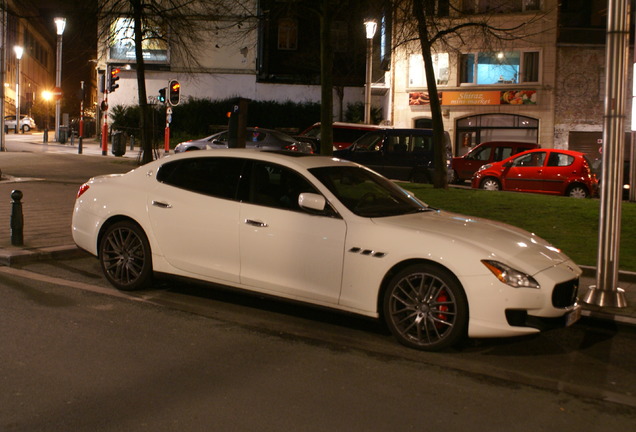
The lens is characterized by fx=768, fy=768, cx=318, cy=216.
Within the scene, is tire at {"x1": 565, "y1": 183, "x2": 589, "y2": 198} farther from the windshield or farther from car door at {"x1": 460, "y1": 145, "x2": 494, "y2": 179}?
the windshield

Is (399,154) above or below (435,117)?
below

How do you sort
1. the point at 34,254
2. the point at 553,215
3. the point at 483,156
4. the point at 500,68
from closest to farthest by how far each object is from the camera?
the point at 34,254, the point at 553,215, the point at 483,156, the point at 500,68

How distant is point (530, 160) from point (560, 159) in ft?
2.80

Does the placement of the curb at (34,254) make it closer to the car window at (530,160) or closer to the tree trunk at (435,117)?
the tree trunk at (435,117)

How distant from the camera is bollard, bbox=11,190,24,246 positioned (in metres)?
9.70

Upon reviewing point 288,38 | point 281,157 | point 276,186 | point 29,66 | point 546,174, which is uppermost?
point 29,66

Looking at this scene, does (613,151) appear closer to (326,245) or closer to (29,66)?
(326,245)

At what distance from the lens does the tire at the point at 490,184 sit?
2261 centimetres

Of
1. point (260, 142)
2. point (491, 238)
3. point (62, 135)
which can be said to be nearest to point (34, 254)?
point (491, 238)

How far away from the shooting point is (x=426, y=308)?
627cm

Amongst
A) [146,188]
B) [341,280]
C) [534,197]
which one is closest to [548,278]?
[341,280]

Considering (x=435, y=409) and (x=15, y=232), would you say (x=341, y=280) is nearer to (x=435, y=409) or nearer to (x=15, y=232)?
(x=435, y=409)

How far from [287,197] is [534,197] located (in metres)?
10.4

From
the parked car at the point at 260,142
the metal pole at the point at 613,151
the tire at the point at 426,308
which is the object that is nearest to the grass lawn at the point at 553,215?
the metal pole at the point at 613,151
